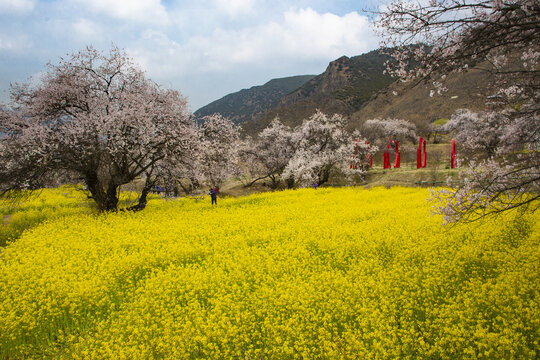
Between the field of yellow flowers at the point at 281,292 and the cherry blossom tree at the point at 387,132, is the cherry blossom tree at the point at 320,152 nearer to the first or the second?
the field of yellow flowers at the point at 281,292

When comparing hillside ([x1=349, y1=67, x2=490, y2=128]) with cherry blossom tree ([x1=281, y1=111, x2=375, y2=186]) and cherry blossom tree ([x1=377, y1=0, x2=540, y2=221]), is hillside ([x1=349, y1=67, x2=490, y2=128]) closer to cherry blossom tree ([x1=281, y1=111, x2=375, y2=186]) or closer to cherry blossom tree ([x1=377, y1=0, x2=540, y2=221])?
cherry blossom tree ([x1=281, y1=111, x2=375, y2=186])

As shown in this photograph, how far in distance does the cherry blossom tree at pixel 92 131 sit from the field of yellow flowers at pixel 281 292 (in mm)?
4104

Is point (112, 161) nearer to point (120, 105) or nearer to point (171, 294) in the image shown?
point (120, 105)

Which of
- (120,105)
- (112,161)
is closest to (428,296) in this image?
(112,161)

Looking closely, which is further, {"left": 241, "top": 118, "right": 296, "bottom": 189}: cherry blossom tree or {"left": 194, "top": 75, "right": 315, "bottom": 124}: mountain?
{"left": 194, "top": 75, "right": 315, "bottom": 124}: mountain

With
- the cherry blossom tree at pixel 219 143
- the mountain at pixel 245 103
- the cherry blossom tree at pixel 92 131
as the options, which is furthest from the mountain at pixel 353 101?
the cherry blossom tree at pixel 92 131

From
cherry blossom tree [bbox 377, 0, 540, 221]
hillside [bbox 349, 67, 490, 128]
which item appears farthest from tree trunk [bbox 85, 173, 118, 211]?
hillside [bbox 349, 67, 490, 128]

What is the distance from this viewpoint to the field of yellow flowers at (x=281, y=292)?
15.0 feet

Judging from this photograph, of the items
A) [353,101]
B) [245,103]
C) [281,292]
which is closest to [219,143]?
[281,292]

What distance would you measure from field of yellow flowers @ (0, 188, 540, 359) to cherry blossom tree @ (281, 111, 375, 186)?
16390 mm

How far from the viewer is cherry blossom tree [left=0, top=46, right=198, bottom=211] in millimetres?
13992

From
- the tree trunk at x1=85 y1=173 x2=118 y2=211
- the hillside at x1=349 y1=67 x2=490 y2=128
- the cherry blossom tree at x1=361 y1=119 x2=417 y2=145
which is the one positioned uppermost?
the hillside at x1=349 y1=67 x2=490 y2=128

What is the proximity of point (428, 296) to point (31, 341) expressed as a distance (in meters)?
7.71

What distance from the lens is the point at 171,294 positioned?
22.2 feet
